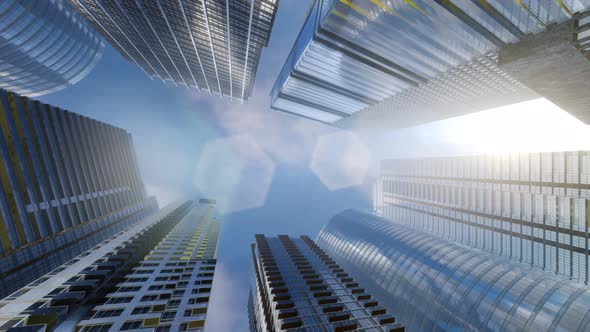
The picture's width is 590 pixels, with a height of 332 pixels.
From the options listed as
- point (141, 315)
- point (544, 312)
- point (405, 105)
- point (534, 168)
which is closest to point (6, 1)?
point (141, 315)

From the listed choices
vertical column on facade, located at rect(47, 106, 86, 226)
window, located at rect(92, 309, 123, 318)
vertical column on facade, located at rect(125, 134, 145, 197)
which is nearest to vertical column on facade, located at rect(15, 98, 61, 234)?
vertical column on facade, located at rect(47, 106, 86, 226)

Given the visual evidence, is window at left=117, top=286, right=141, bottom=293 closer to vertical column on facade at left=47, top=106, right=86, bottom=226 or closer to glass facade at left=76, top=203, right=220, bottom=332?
glass facade at left=76, top=203, right=220, bottom=332

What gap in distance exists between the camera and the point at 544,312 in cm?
3675

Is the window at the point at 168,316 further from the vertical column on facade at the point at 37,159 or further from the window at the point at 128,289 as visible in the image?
the vertical column on facade at the point at 37,159

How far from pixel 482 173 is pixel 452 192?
501 inches

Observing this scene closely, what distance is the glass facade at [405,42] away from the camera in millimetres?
29234

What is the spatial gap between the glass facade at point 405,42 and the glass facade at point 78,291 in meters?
54.8

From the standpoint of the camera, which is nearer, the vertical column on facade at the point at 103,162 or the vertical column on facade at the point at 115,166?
the vertical column on facade at the point at 103,162

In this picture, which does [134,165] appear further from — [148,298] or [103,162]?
[148,298]

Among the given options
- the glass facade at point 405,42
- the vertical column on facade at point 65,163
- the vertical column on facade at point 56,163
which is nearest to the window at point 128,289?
the vertical column on facade at point 56,163

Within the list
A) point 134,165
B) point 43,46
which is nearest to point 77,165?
point 134,165

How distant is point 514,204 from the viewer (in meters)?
59.8

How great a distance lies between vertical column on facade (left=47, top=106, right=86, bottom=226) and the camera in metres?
→ 41.1

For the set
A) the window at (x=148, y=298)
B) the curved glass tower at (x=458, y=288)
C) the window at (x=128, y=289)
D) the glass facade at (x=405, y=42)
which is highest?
the glass facade at (x=405, y=42)
